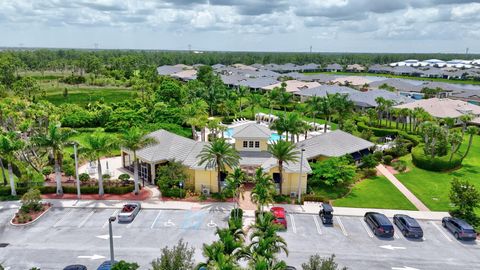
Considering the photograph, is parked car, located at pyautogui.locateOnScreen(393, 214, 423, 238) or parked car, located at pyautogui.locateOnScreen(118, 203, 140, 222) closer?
parked car, located at pyautogui.locateOnScreen(393, 214, 423, 238)

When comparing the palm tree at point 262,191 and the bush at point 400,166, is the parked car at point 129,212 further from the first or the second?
the bush at point 400,166

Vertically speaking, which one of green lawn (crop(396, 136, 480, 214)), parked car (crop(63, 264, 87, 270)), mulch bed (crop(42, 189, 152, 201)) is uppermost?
parked car (crop(63, 264, 87, 270))

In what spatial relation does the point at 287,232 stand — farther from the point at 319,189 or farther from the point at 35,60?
the point at 35,60

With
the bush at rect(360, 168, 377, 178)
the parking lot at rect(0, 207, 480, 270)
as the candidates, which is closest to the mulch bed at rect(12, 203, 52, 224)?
the parking lot at rect(0, 207, 480, 270)

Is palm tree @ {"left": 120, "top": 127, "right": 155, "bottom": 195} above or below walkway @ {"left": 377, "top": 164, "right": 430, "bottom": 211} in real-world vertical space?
above

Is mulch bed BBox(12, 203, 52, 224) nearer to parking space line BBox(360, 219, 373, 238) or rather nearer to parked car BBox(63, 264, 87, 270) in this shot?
parked car BBox(63, 264, 87, 270)

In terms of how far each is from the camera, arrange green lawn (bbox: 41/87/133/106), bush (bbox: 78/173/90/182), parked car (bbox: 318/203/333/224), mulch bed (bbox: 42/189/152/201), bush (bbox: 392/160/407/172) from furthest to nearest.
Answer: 1. green lawn (bbox: 41/87/133/106)
2. bush (bbox: 392/160/407/172)
3. bush (bbox: 78/173/90/182)
4. mulch bed (bbox: 42/189/152/201)
5. parked car (bbox: 318/203/333/224)

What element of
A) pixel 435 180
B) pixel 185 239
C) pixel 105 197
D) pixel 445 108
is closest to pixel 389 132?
pixel 445 108
